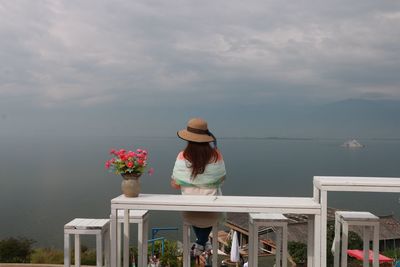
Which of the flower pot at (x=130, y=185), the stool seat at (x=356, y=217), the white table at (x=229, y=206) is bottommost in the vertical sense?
the stool seat at (x=356, y=217)

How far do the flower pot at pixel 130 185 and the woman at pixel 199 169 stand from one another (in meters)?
0.31

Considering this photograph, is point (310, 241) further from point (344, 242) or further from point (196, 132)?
point (196, 132)

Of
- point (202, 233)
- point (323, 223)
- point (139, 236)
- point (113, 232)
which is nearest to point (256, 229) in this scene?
point (202, 233)

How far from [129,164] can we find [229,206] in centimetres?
81

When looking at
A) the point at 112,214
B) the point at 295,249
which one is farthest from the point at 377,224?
the point at 295,249

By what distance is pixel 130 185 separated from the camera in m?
2.92

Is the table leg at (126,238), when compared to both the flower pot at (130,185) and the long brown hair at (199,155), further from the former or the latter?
the long brown hair at (199,155)

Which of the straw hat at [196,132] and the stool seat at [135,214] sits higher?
the straw hat at [196,132]

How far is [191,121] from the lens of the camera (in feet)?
10.2

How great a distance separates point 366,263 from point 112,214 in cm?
188

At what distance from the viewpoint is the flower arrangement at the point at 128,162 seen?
9.87 ft

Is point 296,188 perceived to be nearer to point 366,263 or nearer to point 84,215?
point 84,215

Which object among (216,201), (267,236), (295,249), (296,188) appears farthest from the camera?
(296,188)

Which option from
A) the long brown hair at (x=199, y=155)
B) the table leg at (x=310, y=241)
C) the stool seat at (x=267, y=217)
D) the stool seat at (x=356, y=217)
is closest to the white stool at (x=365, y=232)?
the stool seat at (x=356, y=217)
